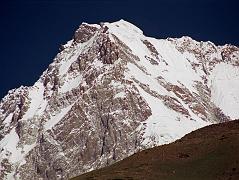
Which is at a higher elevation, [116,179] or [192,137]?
[192,137]

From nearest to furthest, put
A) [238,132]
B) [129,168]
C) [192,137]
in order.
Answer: [129,168]
[238,132]
[192,137]

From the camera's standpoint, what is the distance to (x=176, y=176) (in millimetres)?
76938

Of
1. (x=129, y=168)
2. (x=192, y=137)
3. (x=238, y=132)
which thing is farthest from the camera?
(x=192, y=137)

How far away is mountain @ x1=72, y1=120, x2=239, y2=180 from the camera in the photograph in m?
76.4

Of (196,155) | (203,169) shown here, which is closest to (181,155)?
(196,155)

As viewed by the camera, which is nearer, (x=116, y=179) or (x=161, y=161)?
(x=116, y=179)

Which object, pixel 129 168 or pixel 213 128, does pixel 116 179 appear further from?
pixel 213 128

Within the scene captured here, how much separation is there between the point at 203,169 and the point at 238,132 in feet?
44.8

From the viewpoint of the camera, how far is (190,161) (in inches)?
3253

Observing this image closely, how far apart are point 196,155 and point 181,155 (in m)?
2.16

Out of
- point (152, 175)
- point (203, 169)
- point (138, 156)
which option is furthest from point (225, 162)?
point (138, 156)

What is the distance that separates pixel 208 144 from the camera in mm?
87500

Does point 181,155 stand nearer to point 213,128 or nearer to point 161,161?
point 161,161

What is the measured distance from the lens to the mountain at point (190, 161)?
76375 millimetres
